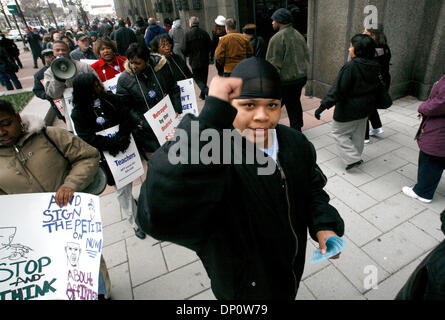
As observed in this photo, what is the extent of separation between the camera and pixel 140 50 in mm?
3201

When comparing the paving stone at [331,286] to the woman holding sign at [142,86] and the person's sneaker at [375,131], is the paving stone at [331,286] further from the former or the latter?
the person's sneaker at [375,131]

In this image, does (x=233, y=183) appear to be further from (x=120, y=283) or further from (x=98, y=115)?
(x=120, y=283)

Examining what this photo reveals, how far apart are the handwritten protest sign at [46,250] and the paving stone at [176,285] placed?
0.99 m

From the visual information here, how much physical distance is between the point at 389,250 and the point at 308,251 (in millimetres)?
812

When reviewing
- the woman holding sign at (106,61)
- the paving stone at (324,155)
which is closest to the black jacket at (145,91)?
the woman holding sign at (106,61)

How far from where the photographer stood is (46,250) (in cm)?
174

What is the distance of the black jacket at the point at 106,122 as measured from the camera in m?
2.72

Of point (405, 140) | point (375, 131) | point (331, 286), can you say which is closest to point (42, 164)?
point (331, 286)

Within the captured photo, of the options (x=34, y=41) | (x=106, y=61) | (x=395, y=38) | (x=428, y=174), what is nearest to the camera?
(x=428, y=174)

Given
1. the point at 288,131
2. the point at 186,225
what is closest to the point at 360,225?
the point at 288,131

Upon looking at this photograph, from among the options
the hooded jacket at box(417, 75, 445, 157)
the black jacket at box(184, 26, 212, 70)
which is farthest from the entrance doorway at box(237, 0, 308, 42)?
the hooded jacket at box(417, 75, 445, 157)

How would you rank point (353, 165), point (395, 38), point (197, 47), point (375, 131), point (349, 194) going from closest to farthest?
point (349, 194)
point (353, 165)
point (375, 131)
point (395, 38)
point (197, 47)

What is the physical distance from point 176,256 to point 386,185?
2945 millimetres

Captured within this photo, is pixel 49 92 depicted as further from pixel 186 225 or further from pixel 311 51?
pixel 311 51
